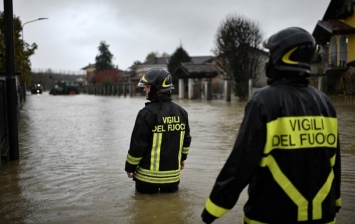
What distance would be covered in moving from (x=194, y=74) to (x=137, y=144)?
38.3 metres

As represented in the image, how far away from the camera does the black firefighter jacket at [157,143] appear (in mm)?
4863

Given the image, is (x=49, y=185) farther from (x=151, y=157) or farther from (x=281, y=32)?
(x=281, y=32)

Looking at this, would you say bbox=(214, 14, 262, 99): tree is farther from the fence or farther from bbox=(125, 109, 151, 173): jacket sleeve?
bbox=(125, 109, 151, 173): jacket sleeve

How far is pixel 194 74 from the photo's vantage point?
140ft

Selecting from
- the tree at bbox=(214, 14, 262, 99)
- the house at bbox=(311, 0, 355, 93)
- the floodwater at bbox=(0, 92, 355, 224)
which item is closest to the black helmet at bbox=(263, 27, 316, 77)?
the floodwater at bbox=(0, 92, 355, 224)

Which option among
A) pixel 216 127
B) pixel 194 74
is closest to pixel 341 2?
pixel 194 74

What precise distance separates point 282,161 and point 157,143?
108 inches

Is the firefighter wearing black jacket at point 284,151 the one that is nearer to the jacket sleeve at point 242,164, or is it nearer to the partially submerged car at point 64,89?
the jacket sleeve at point 242,164

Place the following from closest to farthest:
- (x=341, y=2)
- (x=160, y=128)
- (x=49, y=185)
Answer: (x=160, y=128), (x=49, y=185), (x=341, y=2)

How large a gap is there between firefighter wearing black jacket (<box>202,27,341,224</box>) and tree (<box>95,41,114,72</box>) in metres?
103

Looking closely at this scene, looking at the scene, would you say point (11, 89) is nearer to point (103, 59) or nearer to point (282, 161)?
point (282, 161)

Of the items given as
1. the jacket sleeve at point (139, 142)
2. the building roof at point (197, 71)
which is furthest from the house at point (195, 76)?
the jacket sleeve at point (139, 142)

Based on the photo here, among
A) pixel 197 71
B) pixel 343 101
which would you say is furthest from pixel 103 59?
pixel 343 101

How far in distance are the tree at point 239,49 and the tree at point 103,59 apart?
6391 cm
